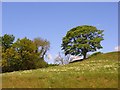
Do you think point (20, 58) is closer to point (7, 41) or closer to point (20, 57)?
point (20, 57)

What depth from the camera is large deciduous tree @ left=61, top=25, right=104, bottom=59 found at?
8425 cm

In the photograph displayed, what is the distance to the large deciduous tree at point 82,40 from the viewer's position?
84.2m

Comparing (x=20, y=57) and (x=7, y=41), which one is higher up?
(x=7, y=41)

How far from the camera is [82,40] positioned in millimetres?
85250

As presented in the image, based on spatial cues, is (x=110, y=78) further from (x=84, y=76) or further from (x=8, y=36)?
(x=8, y=36)

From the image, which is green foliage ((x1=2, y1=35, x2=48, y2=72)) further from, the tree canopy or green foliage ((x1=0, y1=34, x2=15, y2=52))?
green foliage ((x1=0, y1=34, x2=15, y2=52))

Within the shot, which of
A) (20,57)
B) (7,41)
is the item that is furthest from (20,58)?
(7,41)

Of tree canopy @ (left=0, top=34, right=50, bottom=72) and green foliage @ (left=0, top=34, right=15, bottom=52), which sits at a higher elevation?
green foliage @ (left=0, top=34, right=15, bottom=52)

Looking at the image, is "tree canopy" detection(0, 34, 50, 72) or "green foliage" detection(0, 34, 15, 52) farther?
"green foliage" detection(0, 34, 15, 52)

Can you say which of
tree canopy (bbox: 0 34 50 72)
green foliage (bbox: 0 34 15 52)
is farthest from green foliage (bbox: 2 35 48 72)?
green foliage (bbox: 0 34 15 52)

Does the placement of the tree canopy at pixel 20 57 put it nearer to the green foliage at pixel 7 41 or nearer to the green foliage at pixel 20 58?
the green foliage at pixel 20 58

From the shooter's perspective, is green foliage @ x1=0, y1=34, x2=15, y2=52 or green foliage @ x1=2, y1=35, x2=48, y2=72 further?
green foliage @ x1=0, y1=34, x2=15, y2=52

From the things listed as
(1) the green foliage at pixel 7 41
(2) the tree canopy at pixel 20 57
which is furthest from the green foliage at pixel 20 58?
(1) the green foliage at pixel 7 41

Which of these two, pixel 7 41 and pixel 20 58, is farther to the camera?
pixel 7 41
